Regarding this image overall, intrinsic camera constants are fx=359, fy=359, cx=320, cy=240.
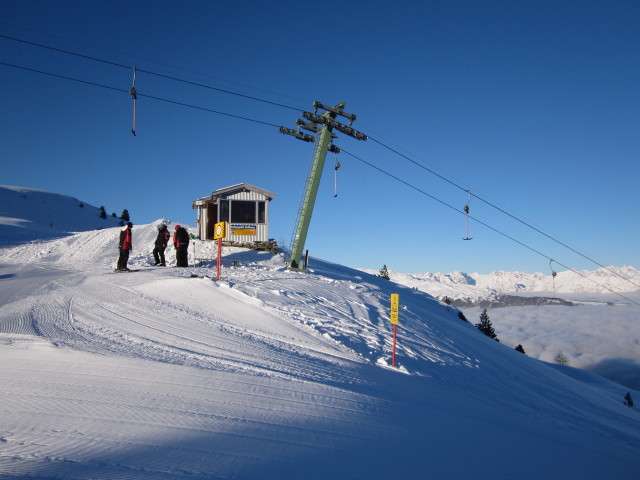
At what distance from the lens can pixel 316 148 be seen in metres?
17.9

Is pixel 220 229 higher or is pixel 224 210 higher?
pixel 224 210

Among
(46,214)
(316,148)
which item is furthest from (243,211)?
(46,214)

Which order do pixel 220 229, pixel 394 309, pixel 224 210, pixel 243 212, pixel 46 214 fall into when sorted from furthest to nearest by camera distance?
1. pixel 46 214
2. pixel 243 212
3. pixel 224 210
4. pixel 220 229
5. pixel 394 309

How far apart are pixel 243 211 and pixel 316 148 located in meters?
7.14

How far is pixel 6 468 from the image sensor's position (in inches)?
102

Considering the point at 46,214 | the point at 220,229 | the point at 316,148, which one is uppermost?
the point at 46,214

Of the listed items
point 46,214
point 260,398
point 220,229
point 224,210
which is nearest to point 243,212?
point 224,210

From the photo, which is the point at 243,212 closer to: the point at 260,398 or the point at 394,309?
the point at 394,309

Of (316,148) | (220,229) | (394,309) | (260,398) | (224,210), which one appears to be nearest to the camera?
(260,398)

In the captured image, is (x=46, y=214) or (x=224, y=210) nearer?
(x=224, y=210)

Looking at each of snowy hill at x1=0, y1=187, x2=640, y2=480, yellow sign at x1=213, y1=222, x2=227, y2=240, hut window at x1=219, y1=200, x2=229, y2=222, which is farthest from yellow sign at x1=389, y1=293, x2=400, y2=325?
hut window at x1=219, y1=200, x2=229, y2=222

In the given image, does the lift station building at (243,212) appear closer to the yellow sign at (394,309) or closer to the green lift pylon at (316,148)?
the green lift pylon at (316,148)

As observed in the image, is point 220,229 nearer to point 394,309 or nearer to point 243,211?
point 394,309

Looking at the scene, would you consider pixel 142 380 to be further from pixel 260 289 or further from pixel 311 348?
pixel 260 289
